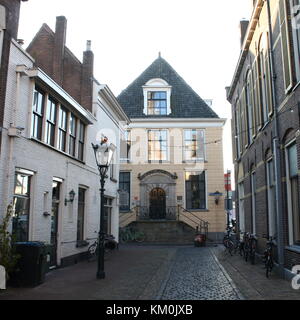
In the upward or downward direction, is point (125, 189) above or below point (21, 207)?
above

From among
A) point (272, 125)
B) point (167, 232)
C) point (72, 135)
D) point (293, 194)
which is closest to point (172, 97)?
point (167, 232)

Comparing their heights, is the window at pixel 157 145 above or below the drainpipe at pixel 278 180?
above

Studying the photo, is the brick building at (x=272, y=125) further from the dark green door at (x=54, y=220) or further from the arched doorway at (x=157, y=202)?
the arched doorway at (x=157, y=202)

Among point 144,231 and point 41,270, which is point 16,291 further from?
point 144,231

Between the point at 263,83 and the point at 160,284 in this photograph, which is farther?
the point at 263,83

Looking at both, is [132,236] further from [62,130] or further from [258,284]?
[258,284]

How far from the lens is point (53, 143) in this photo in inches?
487

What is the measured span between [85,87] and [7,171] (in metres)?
7.75

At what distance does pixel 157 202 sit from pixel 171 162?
3230 millimetres

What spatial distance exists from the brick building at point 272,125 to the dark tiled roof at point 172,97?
10412mm

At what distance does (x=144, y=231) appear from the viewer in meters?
26.2

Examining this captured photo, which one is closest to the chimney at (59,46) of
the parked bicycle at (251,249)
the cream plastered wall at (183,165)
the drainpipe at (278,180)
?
the drainpipe at (278,180)

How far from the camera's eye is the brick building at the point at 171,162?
91.2 ft
